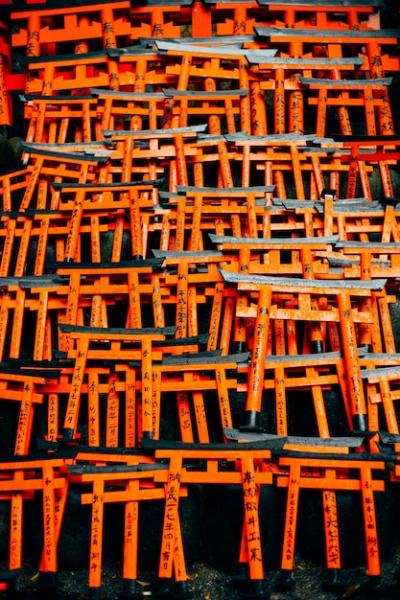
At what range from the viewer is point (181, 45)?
987 cm

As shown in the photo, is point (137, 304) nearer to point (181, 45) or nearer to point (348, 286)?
point (348, 286)

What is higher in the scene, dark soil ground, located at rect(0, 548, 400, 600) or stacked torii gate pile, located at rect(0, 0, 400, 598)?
stacked torii gate pile, located at rect(0, 0, 400, 598)

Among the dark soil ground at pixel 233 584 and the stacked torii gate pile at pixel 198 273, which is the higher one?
the stacked torii gate pile at pixel 198 273

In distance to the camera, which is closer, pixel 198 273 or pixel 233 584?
pixel 233 584

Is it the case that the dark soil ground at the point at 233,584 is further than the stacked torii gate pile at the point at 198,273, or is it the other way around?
the stacked torii gate pile at the point at 198,273

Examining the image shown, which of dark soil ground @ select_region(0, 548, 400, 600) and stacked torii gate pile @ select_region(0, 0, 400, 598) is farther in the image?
stacked torii gate pile @ select_region(0, 0, 400, 598)

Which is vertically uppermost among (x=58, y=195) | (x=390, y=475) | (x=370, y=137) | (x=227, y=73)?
(x=227, y=73)

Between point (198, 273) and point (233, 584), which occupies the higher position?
point (198, 273)

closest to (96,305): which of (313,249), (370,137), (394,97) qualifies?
(313,249)

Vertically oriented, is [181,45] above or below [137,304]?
above

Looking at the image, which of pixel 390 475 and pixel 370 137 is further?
pixel 370 137


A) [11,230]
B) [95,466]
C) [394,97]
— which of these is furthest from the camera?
[394,97]

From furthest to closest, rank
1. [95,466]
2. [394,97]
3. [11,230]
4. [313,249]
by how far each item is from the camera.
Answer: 1. [394,97]
2. [11,230]
3. [313,249]
4. [95,466]

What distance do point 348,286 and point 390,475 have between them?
1961mm
